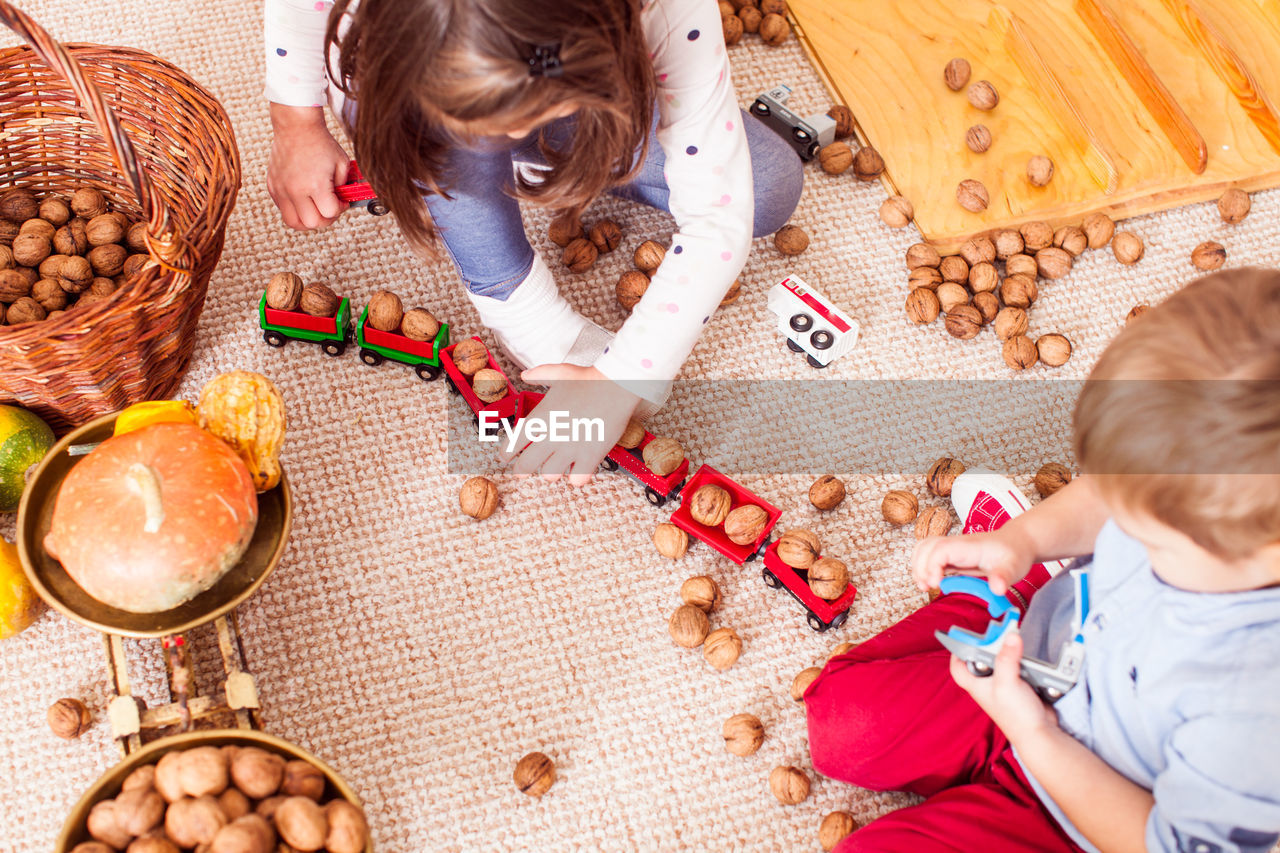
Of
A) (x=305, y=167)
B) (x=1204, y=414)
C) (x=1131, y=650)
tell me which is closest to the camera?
(x=1204, y=414)

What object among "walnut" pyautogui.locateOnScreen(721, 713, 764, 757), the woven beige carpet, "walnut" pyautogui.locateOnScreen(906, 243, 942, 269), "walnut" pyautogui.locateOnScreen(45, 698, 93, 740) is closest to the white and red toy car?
the woven beige carpet

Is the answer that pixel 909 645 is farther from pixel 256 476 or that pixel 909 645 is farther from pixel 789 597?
pixel 256 476

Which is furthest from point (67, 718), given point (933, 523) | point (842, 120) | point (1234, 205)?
point (1234, 205)

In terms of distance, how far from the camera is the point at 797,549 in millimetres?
1097

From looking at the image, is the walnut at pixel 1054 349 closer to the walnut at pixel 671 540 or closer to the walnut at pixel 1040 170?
the walnut at pixel 1040 170

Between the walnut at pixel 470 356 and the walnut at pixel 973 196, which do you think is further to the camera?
the walnut at pixel 973 196

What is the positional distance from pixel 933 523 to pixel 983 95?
0.65 meters

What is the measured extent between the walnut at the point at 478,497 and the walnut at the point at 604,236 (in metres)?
0.36

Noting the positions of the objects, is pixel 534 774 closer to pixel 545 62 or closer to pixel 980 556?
pixel 980 556

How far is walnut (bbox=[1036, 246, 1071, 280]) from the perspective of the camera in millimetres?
1308

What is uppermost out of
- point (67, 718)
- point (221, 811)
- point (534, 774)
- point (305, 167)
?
point (305, 167)

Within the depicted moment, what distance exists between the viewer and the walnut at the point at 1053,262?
1.31 m

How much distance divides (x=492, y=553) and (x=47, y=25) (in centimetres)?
98

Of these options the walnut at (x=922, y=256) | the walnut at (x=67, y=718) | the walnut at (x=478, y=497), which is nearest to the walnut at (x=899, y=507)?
the walnut at (x=922, y=256)
